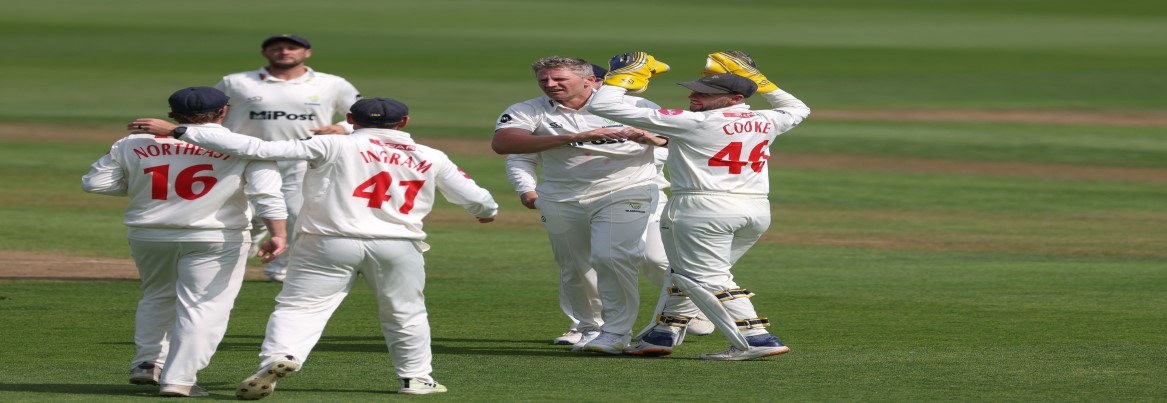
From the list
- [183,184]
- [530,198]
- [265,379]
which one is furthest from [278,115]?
[265,379]

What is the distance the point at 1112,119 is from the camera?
29.9 m

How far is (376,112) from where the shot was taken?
7.92 meters

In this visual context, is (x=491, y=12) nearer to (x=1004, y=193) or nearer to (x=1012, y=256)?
(x=1004, y=193)

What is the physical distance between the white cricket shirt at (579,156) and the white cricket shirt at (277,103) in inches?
117

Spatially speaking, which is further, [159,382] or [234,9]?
[234,9]

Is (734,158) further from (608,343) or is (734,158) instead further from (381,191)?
(381,191)

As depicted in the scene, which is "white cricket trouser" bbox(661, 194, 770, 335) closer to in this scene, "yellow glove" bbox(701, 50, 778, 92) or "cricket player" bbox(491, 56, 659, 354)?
"cricket player" bbox(491, 56, 659, 354)

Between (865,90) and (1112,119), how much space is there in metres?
8.47

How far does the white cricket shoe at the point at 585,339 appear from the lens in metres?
9.83

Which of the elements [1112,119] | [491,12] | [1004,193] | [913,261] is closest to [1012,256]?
[913,261]

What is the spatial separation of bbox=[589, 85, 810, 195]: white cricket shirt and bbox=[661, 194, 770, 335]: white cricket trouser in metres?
0.07

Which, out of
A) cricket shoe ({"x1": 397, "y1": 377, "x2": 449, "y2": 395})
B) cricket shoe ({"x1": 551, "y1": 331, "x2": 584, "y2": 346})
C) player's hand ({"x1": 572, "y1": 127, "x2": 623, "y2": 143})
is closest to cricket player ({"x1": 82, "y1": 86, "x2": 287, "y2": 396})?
cricket shoe ({"x1": 397, "y1": 377, "x2": 449, "y2": 395})

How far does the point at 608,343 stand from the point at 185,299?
9.16 ft

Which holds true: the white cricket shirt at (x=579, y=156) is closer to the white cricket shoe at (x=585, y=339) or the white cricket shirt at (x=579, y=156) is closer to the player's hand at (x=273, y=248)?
the white cricket shoe at (x=585, y=339)
